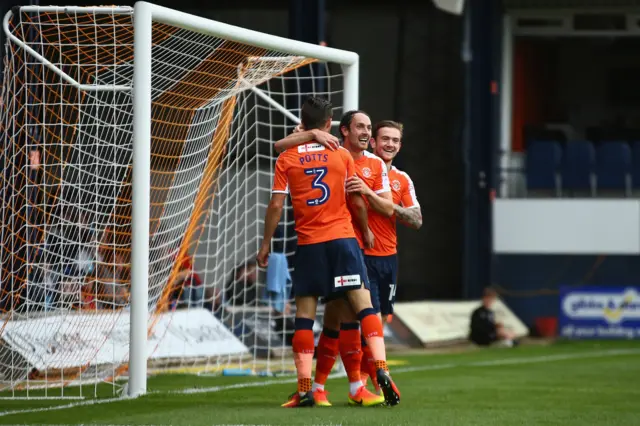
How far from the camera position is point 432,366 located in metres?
13.5

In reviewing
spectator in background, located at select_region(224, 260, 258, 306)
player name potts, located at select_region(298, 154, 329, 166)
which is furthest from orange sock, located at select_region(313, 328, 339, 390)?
spectator in background, located at select_region(224, 260, 258, 306)

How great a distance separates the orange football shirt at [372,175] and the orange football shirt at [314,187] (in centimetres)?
54

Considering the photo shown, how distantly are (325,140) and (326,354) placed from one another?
1.46 meters

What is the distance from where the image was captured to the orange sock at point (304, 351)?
7.45 m

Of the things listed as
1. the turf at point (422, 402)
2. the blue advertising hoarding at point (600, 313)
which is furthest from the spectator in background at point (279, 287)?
the blue advertising hoarding at point (600, 313)

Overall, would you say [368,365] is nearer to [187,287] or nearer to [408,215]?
[408,215]

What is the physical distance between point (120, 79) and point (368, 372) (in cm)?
404

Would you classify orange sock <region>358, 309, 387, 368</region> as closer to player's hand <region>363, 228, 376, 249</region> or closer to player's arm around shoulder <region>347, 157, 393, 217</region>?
player's hand <region>363, 228, 376, 249</region>

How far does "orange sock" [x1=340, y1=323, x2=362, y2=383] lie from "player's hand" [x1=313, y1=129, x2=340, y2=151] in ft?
4.11

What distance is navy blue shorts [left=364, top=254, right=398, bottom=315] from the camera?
8414 millimetres

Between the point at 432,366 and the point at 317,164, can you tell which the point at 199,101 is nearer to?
the point at 317,164

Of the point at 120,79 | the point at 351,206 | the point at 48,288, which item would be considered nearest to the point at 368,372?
the point at 351,206

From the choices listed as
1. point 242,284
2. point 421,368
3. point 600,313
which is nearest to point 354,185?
point 421,368

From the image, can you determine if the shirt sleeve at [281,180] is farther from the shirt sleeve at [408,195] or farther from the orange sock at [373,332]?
the shirt sleeve at [408,195]
